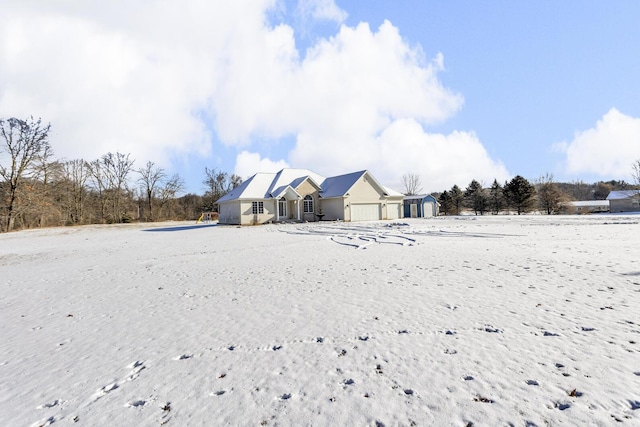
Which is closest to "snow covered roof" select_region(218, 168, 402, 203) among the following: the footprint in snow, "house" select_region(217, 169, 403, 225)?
"house" select_region(217, 169, 403, 225)

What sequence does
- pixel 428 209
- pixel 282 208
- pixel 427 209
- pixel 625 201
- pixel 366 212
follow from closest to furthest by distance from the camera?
1. pixel 282 208
2. pixel 366 212
3. pixel 625 201
4. pixel 427 209
5. pixel 428 209

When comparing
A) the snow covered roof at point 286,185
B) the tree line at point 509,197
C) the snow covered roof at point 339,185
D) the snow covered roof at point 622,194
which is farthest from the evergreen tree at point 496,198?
the snow covered roof at point 339,185

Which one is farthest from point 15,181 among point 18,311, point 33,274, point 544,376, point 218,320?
point 544,376

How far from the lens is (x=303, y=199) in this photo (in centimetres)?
3350

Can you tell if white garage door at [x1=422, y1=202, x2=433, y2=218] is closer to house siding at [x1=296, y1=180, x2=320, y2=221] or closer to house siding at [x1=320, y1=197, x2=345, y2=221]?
house siding at [x1=320, y1=197, x2=345, y2=221]

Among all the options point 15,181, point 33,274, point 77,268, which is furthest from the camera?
point 15,181

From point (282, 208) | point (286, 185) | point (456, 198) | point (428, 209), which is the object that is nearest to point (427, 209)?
point (428, 209)

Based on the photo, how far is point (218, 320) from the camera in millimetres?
5387

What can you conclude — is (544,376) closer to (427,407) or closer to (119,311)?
(427,407)

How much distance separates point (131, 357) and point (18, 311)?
177 inches

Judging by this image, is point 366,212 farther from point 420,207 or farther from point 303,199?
point 420,207

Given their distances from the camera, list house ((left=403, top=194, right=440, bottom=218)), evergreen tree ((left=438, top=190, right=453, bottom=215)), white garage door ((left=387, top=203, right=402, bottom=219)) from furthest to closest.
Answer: evergreen tree ((left=438, top=190, right=453, bottom=215))
house ((left=403, top=194, right=440, bottom=218))
white garage door ((left=387, top=203, right=402, bottom=219))

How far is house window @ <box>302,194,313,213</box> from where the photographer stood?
33.7 meters

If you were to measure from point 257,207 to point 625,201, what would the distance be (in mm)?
49344
